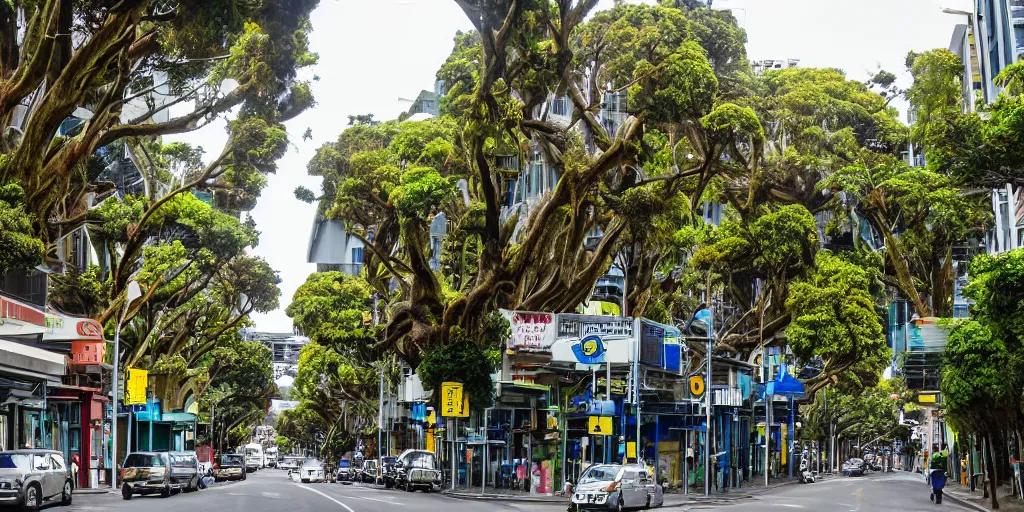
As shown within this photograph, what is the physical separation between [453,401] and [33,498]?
20.8 metres

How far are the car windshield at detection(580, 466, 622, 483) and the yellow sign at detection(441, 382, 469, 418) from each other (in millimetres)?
13419

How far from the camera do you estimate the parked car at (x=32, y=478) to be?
85.1 feet

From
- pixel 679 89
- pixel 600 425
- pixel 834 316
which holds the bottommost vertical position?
pixel 600 425

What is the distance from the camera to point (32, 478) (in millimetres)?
26969

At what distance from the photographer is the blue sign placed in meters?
39.8

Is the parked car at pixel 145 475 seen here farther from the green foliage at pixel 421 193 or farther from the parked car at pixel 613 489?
the parked car at pixel 613 489

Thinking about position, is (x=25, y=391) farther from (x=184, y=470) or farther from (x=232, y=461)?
(x=232, y=461)

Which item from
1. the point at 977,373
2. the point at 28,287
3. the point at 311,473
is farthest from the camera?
the point at 311,473

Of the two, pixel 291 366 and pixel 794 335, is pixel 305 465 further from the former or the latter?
pixel 291 366

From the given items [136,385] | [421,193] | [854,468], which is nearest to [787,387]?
[421,193]

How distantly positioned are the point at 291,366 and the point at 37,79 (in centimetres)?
10682

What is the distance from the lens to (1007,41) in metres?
41.3

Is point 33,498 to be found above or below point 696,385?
below

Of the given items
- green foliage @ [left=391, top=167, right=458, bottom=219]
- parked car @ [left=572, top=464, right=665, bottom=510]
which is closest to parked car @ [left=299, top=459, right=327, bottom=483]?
green foliage @ [left=391, top=167, right=458, bottom=219]
